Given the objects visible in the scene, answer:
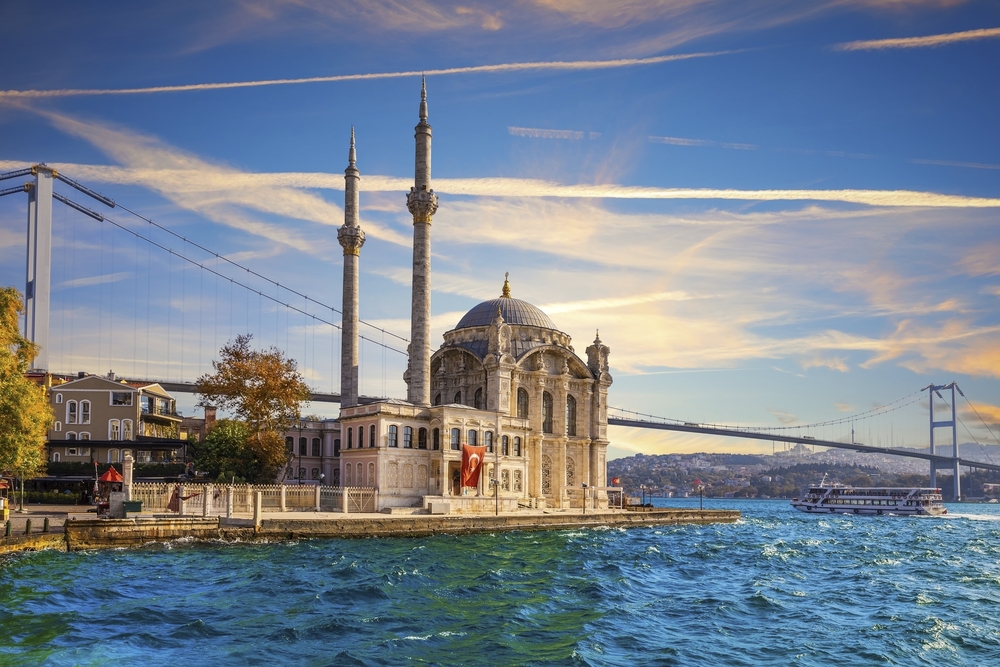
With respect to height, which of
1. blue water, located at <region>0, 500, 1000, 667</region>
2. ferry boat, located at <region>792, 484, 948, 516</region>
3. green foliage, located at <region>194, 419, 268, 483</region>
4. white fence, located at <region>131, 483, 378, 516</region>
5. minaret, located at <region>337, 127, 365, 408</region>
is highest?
minaret, located at <region>337, 127, 365, 408</region>

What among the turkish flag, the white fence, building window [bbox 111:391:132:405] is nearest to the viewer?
the white fence

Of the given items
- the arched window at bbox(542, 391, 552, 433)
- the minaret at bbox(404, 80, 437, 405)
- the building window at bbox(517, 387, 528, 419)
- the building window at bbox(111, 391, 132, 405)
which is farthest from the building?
the arched window at bbox(542, 391, 552, 433)

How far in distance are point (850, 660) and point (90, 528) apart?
23557mm

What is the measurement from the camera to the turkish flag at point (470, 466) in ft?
150

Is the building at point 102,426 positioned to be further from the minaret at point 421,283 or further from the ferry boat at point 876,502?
the ferry boat at point 876,502

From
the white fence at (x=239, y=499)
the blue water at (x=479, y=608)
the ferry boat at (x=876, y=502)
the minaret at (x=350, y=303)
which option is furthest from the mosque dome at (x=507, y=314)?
the ferry boat at (x=876, y=502)

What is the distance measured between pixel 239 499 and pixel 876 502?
69.4 m

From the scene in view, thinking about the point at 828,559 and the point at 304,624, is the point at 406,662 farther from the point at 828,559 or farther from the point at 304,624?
the point at 828,559

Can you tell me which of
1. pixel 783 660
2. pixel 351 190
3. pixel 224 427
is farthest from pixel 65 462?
pixel 783 660

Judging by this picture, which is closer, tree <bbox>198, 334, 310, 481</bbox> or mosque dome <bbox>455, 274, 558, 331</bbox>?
tree <bbox>198, 334, 310, 481</bbox>

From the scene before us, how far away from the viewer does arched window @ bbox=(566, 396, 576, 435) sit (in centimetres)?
6125

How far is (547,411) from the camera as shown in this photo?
2357 inches

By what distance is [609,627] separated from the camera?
18.7 m

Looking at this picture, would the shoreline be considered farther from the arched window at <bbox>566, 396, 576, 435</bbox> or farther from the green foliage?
the arched window at <bbox>566, 396, 576, 435</bbox>
